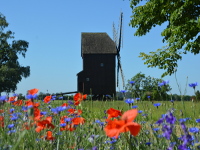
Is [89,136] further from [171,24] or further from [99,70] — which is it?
[99,70]

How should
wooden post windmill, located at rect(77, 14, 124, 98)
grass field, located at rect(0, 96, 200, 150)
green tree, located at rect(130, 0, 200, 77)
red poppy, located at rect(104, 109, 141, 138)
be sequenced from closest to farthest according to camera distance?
red poppy, located at rect(104, 109, 141, 138), grass field, located at rect(0, 96, 200, 150), green tree, located at rect(130, 0, 200, 77), wooden post windmill, located at rect(77, 14, 124, 98)

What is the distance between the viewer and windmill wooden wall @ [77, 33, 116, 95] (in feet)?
134

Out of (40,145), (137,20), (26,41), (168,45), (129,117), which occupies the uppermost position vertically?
(26,41)

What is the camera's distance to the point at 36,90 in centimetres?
276

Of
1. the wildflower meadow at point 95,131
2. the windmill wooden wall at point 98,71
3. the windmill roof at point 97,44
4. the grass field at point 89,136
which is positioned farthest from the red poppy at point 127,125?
the windmill roof at point 97,44

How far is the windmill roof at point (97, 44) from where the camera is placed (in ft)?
138

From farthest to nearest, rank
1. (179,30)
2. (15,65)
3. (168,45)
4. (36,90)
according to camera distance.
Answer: (15,65) → (168,45) → (179,30) → (36,90)

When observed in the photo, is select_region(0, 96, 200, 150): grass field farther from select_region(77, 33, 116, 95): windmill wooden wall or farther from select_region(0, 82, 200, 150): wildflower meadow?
select_region(77, 33, 116, 95): windmill wooden wall

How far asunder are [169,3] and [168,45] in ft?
8.82

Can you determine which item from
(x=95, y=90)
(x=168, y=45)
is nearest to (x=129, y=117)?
(x=168, y=45)

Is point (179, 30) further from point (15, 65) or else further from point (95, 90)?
point (15, 65)

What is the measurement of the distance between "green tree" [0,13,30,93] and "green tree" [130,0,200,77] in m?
24.5

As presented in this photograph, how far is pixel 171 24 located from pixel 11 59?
99.2 feet

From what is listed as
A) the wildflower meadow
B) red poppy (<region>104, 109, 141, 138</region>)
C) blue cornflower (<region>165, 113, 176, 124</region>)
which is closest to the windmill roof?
the wildflower meadow
